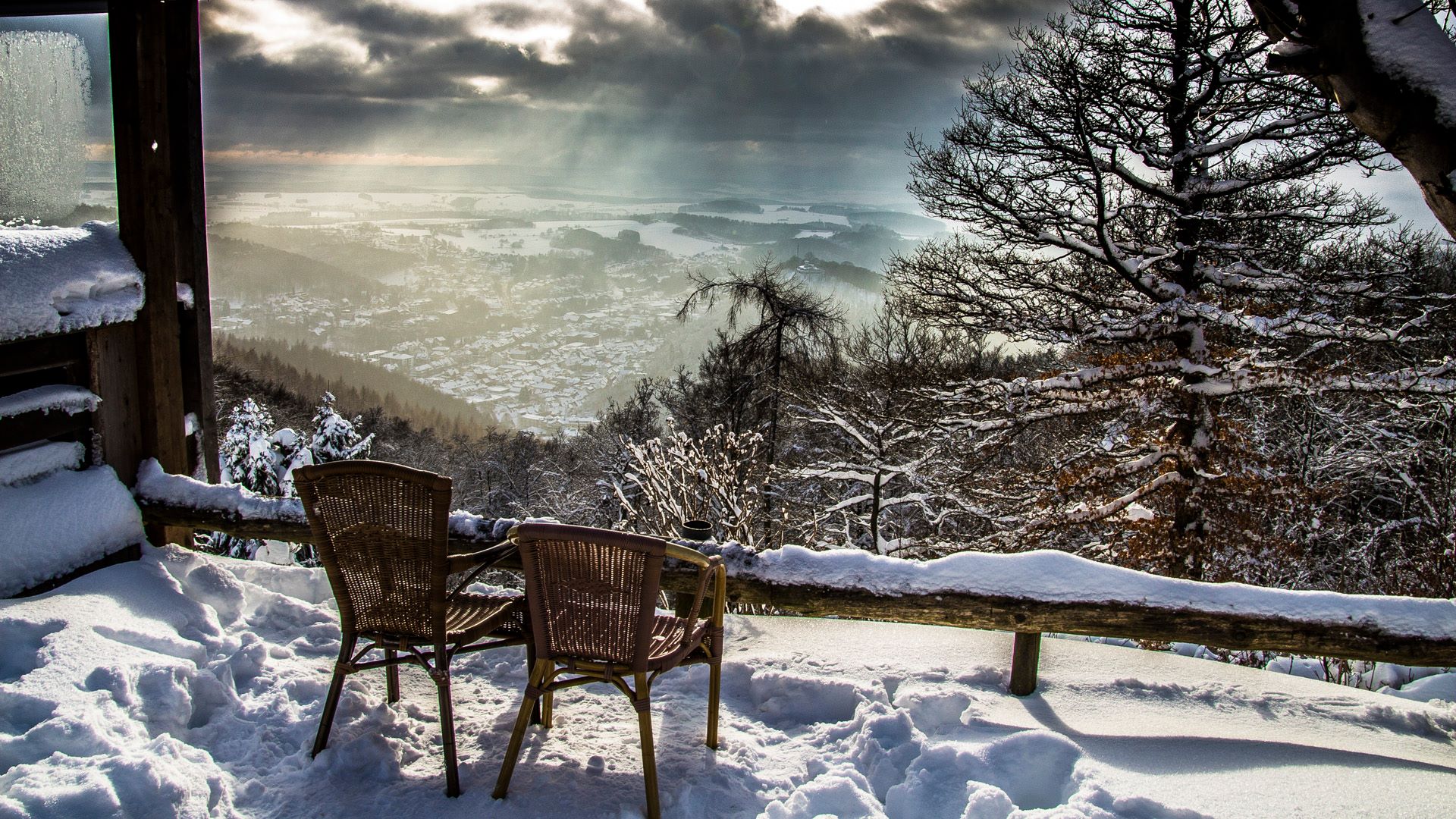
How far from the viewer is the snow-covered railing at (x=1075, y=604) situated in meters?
2.95

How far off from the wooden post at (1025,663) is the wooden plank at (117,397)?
14.0ft

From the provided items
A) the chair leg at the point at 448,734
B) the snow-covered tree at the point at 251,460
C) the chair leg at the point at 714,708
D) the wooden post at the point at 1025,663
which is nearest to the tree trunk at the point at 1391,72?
the wooden post at the point at 1025,663

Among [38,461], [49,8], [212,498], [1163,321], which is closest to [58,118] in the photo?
[49,8]

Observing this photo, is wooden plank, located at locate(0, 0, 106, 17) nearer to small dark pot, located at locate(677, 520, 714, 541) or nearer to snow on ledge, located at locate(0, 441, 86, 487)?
snow on ledge, located at locate(0, 441, 86, 487)

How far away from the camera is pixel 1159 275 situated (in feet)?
30.2

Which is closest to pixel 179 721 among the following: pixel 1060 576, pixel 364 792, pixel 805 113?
pixel 364 792

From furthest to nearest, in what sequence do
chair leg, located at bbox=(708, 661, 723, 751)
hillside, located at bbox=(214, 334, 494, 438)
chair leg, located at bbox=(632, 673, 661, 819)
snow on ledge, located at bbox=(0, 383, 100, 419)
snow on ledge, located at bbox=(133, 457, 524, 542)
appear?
hillside, located at bbox=(214, 334, 494, 438) → snow on ledge, located at bbox=(133, 457, 524, 542) → snow on ledge, located at bbox=(0, 383, 100, 419) → chair leg, located at bbox=(708, 661, 723, 751) → chair leg, located at bbox=(632, 673, 661, 819)

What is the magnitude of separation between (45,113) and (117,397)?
1421 millimetres

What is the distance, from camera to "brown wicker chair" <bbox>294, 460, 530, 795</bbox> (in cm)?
238

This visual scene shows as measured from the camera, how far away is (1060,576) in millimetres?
3059

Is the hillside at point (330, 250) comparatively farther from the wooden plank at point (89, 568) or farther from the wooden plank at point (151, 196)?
the wooden plank at point (89, 568)

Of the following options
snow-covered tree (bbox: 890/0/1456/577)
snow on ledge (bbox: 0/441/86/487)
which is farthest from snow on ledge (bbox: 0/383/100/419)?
snow-covered tree (bbox: 890/0/1456/577)

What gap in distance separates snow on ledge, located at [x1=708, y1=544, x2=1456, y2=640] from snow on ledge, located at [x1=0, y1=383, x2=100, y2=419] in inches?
128

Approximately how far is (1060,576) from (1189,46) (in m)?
8.18
